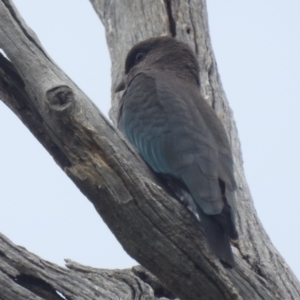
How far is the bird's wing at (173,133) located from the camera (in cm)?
382

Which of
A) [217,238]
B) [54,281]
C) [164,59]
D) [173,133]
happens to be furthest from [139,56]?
[217,238]

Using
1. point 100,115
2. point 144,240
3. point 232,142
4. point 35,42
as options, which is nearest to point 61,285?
point 144,240

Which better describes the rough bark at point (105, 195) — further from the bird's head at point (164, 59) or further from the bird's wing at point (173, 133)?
the bird's head at point (164, 59)

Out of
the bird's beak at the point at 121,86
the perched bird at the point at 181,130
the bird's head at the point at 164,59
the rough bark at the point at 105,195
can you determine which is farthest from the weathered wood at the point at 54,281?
the bird's beak at the point at 121,86

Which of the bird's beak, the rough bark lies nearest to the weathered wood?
the rough bark

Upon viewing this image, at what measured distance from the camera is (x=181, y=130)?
14.2 feet

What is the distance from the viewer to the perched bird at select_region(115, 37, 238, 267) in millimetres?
3586

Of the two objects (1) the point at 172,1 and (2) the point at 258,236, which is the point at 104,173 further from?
(1) the point at 172,1

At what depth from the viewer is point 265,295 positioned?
354cm

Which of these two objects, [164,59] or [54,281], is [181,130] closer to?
[54,281]

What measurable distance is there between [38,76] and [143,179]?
2.65 ft

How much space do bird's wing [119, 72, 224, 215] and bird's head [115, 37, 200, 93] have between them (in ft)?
0.69

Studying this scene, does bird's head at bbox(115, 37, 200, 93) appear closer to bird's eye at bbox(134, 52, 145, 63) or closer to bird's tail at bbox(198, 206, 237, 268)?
bird's eye at bbox(134, 52, 145, 63)

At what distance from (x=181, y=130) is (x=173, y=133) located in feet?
0.18
